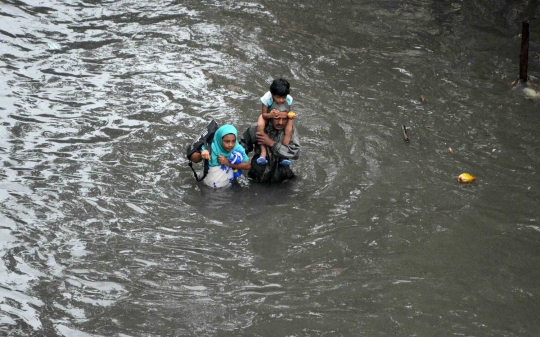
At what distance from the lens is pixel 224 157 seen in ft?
23.2

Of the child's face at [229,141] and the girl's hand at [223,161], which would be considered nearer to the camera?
the child's face at [229,141]

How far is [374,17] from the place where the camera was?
1305cm

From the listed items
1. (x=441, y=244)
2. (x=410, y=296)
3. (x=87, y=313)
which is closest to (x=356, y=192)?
(x=441, y=244)

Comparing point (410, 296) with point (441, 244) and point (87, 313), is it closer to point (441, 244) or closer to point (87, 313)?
point (441, 244)

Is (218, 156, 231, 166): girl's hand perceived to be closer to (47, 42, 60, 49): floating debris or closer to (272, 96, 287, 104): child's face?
(272, 96, 287, 104): child's face

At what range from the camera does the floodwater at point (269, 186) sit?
529cm

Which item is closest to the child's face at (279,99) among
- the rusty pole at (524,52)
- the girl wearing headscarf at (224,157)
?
the girl wearing headscarf at (224,157)

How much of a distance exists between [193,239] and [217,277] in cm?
70

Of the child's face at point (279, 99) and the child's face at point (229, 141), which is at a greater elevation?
the child's face at point (279, 99)

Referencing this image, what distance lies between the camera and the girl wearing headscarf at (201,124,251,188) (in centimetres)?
694

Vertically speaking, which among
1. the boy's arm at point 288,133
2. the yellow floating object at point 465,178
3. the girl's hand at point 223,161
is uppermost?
the boy's arm at point 288,133

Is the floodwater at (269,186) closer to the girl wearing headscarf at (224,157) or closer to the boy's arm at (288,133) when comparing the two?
the girl wearing headscarf at (224,157)

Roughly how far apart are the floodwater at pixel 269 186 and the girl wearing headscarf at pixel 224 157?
0.19 m

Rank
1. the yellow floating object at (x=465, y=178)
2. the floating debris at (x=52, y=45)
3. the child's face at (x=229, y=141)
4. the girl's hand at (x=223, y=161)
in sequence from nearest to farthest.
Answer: the child's face at (x=229, y=141)
the girl's hand at (x=223, y=161)
the yellow floating object at (x=465, y=178)
the floating debris at (x=52, y=45)
